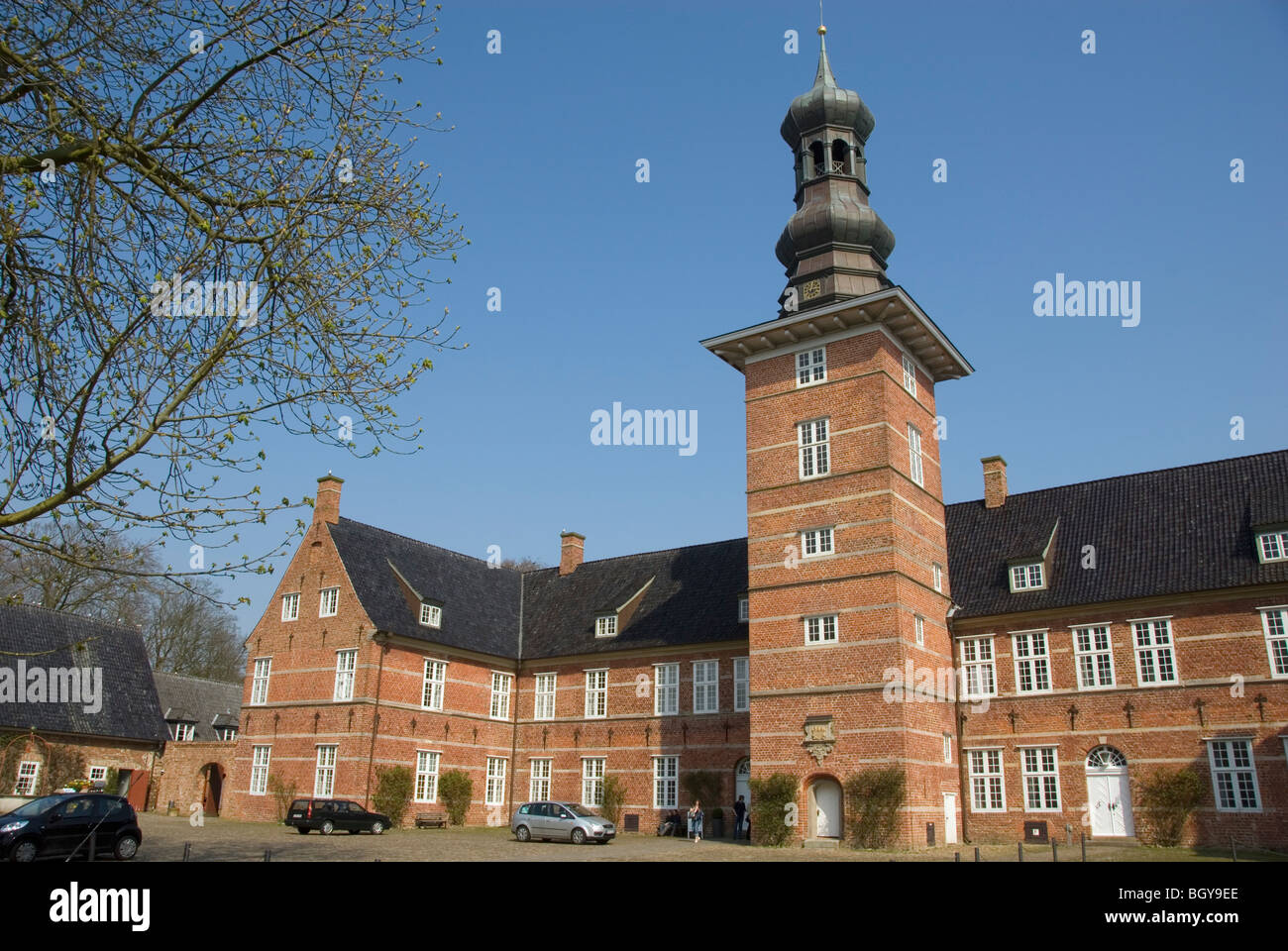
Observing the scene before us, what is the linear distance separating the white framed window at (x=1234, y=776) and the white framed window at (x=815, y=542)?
37.2ft

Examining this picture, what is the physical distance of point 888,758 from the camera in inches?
979

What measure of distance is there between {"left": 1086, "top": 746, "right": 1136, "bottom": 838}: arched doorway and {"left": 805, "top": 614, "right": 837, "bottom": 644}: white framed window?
8.33 metres

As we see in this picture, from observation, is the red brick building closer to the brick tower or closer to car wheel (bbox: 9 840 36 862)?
the brick tower

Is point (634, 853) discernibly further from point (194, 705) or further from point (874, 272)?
point (194, 705)

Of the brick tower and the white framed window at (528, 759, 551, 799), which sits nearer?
the brick tower

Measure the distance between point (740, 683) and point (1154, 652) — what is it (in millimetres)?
12676

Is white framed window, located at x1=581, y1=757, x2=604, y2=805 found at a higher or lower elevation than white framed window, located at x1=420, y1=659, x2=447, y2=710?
lower

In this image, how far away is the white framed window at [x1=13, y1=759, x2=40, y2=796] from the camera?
33938 millimetres

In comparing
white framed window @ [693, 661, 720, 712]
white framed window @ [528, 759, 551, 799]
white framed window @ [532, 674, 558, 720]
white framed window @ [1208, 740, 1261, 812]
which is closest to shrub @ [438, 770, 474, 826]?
white framed window @ [528, 759, 551, 799]

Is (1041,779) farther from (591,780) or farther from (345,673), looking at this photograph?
(345,673)

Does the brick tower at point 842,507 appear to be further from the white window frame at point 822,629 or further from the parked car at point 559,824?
the parked car at point 559,824

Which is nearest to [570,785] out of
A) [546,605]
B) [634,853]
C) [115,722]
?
[546,605]

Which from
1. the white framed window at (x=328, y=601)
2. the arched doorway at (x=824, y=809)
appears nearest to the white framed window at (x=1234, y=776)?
the arched doorway at (x=824, y=809)

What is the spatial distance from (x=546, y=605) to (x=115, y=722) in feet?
57.8
